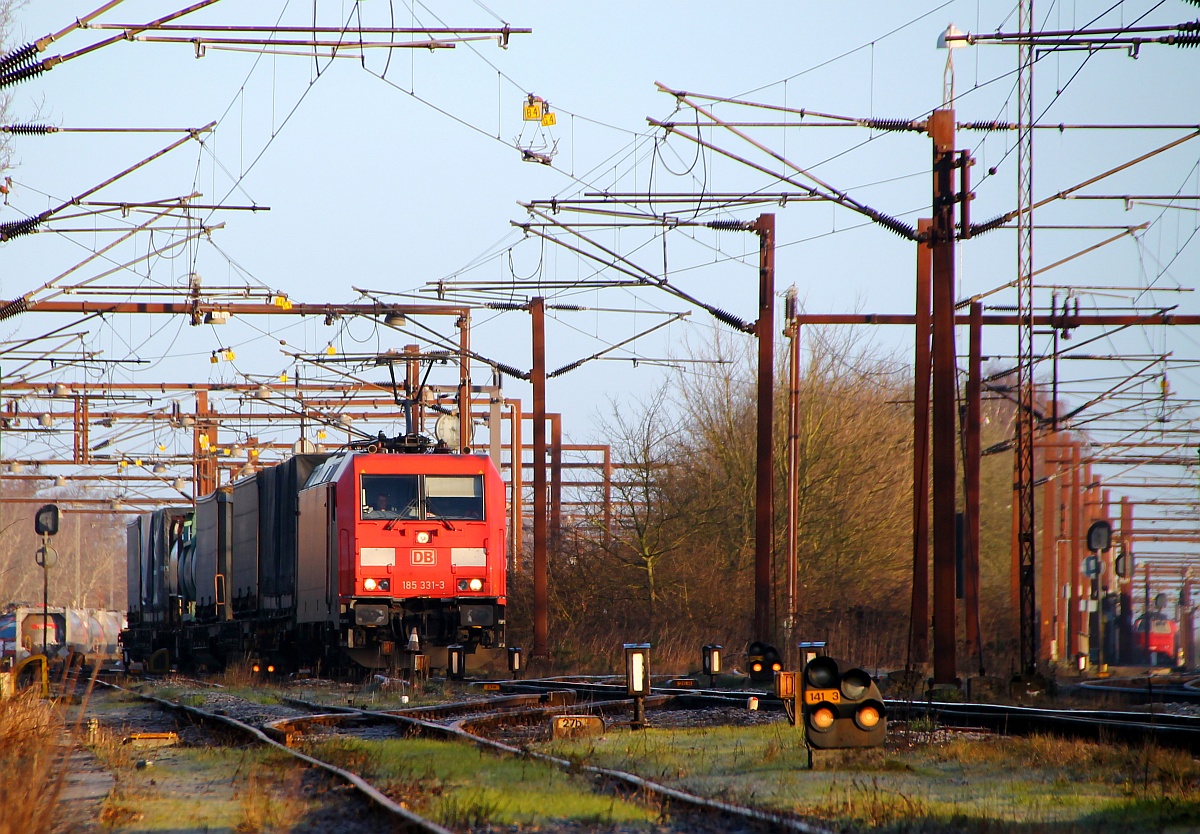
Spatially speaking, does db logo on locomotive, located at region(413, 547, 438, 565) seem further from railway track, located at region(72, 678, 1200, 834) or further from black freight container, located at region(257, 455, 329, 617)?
black freight container, located at region(257, 455, 329, 617)

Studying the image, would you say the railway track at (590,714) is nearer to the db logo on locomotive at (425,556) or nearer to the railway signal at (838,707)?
the railway signal at (838,707)

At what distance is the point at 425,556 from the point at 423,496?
3.10 feet

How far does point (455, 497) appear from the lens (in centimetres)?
2328

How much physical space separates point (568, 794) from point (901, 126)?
453 inches

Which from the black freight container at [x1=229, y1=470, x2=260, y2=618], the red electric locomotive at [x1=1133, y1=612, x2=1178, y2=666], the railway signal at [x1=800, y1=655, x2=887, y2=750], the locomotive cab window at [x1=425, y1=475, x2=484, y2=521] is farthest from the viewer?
the red electric locomotive at [x1=1133, y1=612, x2=1178, y2=666]

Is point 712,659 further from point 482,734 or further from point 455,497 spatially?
point 482,734

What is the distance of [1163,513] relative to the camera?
213ft

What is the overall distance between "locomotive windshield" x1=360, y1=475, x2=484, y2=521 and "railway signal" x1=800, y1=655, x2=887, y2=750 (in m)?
12.9

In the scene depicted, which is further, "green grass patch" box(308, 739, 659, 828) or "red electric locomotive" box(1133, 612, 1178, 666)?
"red electric locomotive" box(1133, 612, 1178, 666)

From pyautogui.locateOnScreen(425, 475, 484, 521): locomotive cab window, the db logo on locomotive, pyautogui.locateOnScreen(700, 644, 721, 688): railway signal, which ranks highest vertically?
pyautogui.locateOnScreen(425, 475, 484, 521): locomotive cab window

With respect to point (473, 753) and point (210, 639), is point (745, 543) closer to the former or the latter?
point (210, 639)

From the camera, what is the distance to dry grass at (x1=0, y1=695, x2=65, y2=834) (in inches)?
263

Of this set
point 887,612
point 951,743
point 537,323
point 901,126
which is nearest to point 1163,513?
point 887,612

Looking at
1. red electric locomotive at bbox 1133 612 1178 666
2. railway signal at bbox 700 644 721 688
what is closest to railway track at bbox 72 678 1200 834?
railway signal at bbox 700 644 721 688
